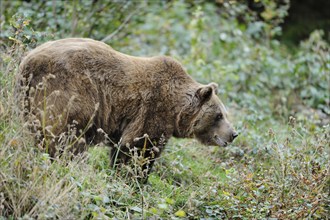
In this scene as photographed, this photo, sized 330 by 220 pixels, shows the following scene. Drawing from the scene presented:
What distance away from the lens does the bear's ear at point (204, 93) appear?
7.46 metres

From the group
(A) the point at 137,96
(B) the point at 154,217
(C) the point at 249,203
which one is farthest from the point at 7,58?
(C) the point at 249,203

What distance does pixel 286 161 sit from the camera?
6.93 meters

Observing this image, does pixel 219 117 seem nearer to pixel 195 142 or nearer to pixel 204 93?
pixel 204 93

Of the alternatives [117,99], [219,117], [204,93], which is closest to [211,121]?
[219,117]

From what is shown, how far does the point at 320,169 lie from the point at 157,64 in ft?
7.74

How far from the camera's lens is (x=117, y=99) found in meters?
7.01

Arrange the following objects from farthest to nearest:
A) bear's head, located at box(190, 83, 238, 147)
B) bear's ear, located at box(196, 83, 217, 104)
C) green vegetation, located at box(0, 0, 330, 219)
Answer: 1. bear's head, located at box(190, 83, 238, 147)
2. bear's ear, located at box(196, 83, 217, 104)
3. green vegetation, located at box(0, 0, 330, 219)

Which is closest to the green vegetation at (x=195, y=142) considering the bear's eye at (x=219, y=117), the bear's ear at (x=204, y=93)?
the bear's eye at (x=219, y=117)

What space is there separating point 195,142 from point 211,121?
2.46 feet

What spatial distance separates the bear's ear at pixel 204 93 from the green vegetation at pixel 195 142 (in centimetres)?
83

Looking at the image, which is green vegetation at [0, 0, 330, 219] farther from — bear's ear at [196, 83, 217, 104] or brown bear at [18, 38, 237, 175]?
bear's ear at [196, 83, 217, 104]

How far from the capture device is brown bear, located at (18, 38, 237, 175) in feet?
20.7

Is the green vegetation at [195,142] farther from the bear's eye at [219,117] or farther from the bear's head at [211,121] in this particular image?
→ the bear's eye at [219,117]

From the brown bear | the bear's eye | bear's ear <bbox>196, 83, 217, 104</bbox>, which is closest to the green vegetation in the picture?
the brown bear
